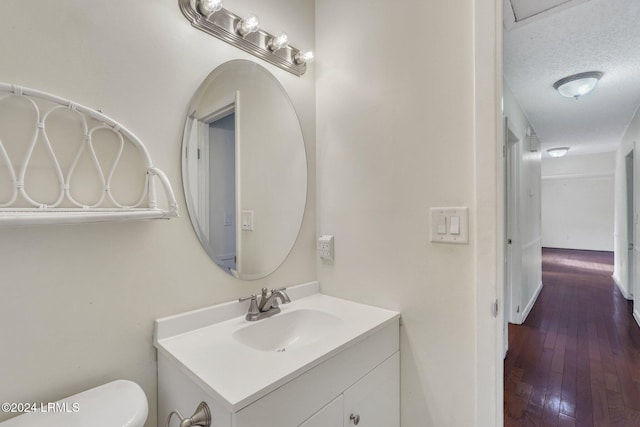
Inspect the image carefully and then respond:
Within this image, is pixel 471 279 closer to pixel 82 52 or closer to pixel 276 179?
pixel 276 179

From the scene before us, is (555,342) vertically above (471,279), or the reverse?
(471,279)

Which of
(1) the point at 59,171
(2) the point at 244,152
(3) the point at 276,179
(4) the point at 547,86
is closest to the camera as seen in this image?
(1) the point at 59,171

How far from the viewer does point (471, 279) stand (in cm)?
101

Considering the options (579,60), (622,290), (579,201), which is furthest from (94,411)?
(579,201)

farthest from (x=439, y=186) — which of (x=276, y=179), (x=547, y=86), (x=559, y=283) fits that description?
(x=559, y=283)

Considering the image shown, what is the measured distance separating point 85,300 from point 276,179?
85cm

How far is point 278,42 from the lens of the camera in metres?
1.32

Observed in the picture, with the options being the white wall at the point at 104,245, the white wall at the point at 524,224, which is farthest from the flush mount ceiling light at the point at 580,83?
the white wall at the point at 104,245

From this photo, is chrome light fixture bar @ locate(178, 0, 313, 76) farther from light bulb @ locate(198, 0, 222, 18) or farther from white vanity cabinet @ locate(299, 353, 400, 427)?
white vanity cabinet @ locate(299, 353, 400, 427)

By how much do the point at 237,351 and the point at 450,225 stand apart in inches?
33.3

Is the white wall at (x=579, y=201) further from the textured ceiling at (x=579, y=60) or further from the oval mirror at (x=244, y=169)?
the oval mirror at (x=244, y=169)

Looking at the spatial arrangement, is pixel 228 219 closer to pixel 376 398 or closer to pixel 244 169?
pixel 244 169

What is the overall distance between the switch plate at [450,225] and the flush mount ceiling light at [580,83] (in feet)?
7.81

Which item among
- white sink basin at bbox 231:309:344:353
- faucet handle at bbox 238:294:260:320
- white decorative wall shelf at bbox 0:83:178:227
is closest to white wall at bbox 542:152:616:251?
white sink basin at bbox 231:309:344:353
